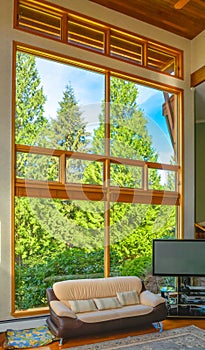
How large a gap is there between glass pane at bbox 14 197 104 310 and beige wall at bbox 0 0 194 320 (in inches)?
9.0

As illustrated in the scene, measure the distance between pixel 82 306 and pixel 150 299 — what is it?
3.46ft

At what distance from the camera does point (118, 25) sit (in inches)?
265

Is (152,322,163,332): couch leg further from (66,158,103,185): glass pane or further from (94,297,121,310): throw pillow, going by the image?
(66,158,103,185): glass pane

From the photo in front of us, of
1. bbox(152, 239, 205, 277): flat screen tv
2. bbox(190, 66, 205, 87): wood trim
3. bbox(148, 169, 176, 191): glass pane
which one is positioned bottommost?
bbox(152, 239, 205, 277): flat screen tv

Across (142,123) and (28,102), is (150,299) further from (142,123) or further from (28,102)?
(28,102)

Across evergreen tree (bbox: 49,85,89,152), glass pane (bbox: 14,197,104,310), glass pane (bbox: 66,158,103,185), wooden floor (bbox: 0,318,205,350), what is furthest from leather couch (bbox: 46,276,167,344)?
evergreen tree (bbox: 49,85,89,152)

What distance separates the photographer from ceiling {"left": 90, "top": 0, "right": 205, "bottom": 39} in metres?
6.59

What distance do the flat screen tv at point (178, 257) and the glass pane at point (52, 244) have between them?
99 cm

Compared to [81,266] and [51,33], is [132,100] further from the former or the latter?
[81,266]

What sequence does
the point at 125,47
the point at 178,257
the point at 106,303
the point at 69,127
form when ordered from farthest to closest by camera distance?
the point at 125,47 < the point at 178,257 < the point at 69,127 < the point at 106,303

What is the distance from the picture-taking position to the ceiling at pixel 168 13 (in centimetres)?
659

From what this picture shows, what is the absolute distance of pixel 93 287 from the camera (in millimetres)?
5453

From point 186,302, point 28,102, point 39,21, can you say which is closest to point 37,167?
point 28,102

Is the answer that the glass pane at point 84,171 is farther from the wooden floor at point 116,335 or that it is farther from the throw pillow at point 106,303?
the wooden floor at point 116,335
